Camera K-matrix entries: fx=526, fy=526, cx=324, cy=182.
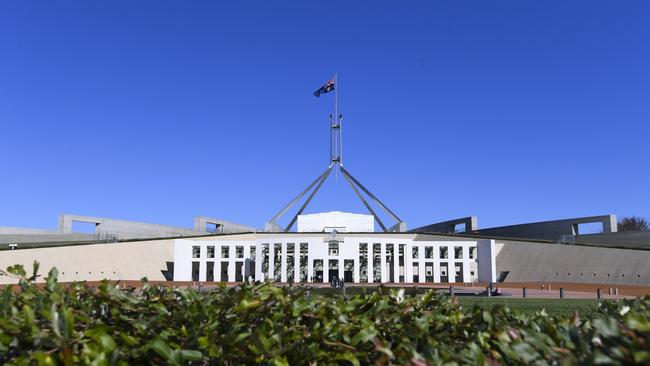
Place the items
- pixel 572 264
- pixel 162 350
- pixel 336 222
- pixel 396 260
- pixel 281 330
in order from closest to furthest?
pixel 162 350 < pixel 281 330 < pixel 572 264 < pixel 396 260 < pixel 336 222

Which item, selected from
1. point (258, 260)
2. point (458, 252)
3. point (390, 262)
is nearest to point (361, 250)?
point (390, 262)

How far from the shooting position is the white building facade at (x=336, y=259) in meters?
55.4

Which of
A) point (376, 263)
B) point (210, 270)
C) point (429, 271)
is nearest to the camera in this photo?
point (429, 271)

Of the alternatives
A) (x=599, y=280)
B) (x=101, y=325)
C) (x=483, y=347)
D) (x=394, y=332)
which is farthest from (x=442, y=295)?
(x=599, y=280)

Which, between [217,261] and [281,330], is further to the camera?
[217,261]

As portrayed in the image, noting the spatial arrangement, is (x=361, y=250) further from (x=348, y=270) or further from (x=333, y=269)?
(x=333, y=269)

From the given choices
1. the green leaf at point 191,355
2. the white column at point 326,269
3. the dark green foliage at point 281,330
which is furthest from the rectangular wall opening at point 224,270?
the green leaf at point 191,355

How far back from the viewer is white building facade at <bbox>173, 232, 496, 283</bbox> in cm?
5541

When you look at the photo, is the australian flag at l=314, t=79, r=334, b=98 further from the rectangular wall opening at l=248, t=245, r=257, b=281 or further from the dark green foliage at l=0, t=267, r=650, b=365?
the dark green foliage at l=0, t=267, r=650, b=365

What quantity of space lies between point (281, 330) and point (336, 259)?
53830 millimetres

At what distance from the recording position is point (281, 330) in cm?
298

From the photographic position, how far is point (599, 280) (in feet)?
168

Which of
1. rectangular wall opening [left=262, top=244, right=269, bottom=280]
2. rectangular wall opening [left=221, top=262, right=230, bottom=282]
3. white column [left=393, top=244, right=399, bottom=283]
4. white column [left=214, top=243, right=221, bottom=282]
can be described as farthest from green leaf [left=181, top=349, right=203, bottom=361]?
rectangular wall opening [left=221, top=262, right=230, bottom=282]

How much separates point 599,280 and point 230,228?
171 ft
